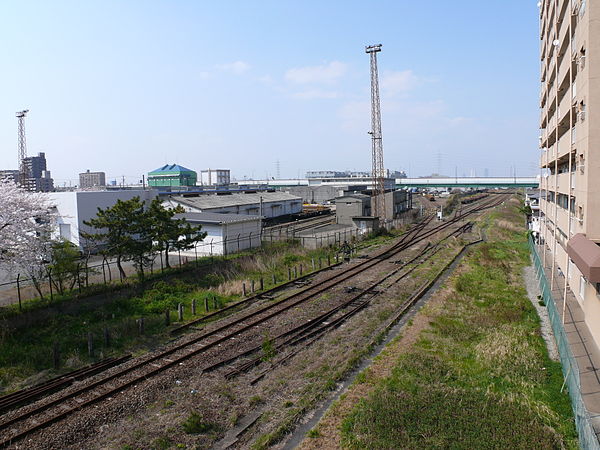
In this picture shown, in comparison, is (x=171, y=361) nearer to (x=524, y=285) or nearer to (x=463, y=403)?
(x=463, y=403)

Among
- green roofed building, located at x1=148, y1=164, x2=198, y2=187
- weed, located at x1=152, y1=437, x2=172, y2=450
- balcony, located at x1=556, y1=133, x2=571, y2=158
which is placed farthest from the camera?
green roofed building, located at x1=148, y1=164, x2=198, y2=187

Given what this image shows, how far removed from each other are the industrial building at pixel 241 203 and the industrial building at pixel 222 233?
2.59 meters

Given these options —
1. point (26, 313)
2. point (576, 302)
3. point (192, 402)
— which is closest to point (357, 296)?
point (576, 302)

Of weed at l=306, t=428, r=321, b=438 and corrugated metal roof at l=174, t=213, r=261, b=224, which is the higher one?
corrugated metal roof at l=174, t=213, r=261, b=224

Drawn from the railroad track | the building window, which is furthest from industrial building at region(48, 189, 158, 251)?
the building window

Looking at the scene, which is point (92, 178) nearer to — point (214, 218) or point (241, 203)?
point (241, 203)

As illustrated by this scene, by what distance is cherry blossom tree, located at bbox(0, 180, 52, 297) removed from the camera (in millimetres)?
15203

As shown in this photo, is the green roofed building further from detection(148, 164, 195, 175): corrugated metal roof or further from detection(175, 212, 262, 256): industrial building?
detection(175, 212, 262, 256): industrial building

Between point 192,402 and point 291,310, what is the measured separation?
7313 mm

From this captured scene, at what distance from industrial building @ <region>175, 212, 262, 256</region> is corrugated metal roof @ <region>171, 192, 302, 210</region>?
25.4 ft

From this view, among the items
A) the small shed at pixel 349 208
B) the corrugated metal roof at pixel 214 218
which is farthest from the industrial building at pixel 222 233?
the small shed at pixel 349 208

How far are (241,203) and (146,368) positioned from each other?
33.4 metres

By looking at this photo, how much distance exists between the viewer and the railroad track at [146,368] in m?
9.01

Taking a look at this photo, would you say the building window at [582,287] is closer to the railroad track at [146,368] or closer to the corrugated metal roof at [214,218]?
the railroad track at [146,368]
